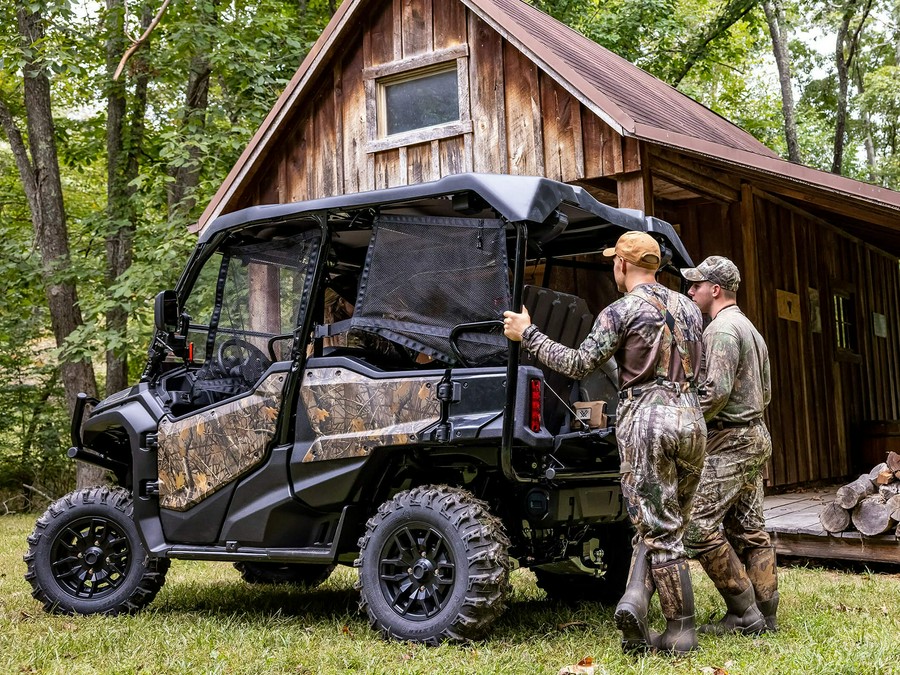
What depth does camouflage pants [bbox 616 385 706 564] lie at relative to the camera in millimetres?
4836

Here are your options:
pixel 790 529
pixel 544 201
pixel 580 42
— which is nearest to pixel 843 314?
pixel 580 42

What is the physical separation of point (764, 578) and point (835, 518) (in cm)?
278

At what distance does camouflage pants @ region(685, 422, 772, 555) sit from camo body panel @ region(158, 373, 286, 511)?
7.85 feet

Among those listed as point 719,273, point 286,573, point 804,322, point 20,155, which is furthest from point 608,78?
point 20,155

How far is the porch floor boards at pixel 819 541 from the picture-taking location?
777 centimetres

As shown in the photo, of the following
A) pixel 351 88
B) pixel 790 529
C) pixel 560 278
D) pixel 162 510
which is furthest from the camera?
pixel 351 88

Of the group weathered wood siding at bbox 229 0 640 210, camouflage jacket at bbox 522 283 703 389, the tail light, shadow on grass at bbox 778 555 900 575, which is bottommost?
shadow on grass at bbox 778 555 900 575

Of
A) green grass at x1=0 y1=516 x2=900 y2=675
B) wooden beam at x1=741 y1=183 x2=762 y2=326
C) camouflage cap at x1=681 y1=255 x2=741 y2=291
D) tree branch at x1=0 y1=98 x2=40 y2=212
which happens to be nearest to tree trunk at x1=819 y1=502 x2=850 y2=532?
green grass at x1=0 y1=516 x2=900 y2=675

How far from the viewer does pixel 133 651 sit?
5230 millimetres

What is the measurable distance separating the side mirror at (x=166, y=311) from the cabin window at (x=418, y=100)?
5.44 m

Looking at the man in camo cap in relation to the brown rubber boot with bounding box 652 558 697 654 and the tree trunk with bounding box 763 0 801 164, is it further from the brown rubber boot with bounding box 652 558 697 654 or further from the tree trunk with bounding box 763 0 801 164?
the tree trunk with bounding box 763 0 801 164

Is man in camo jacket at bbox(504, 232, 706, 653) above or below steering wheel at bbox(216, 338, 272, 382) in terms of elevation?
below

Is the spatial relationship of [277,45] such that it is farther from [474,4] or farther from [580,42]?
[474,4]

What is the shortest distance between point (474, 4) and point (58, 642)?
736 cm
